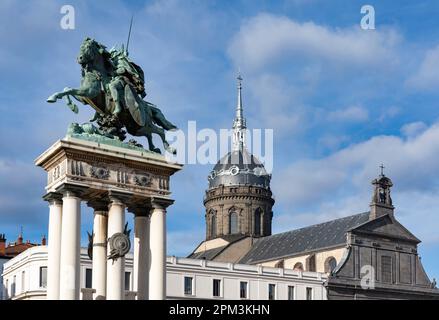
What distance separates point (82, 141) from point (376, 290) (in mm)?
61668

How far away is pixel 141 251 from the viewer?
2803 centimetres

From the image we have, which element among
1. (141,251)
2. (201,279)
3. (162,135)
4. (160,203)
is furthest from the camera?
(201,279)

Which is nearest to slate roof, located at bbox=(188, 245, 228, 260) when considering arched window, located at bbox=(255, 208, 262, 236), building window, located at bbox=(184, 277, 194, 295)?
arched window, located at bbox=(255, 208, 262, 236)

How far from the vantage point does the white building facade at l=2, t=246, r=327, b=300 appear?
6078 centimetres

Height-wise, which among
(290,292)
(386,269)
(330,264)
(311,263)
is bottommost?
(290,292)

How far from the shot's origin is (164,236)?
92.4ft

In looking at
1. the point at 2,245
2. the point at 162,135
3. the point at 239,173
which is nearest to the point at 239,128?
the point at 239,173

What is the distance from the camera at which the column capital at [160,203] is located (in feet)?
92.0

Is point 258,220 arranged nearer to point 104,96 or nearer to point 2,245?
point 2,245

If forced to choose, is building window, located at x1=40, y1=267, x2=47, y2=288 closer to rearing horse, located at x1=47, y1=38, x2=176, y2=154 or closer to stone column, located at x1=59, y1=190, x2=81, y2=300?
rearing horse, located at x1=47, y1=38, x2=176, y2=154

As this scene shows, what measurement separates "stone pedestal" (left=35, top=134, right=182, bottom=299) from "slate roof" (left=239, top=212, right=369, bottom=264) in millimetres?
59086

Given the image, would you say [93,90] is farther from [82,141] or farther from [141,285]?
[141,285]

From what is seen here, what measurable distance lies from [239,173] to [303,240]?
1799cm

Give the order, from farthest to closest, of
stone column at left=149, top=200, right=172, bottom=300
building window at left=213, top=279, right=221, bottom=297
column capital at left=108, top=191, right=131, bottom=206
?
building window at left=213, top=279, right=221, bottom=297
stone column at left=149, top=200, right=172, bottom=300
column capital at left=108, top=191, right=131, bottom=206
